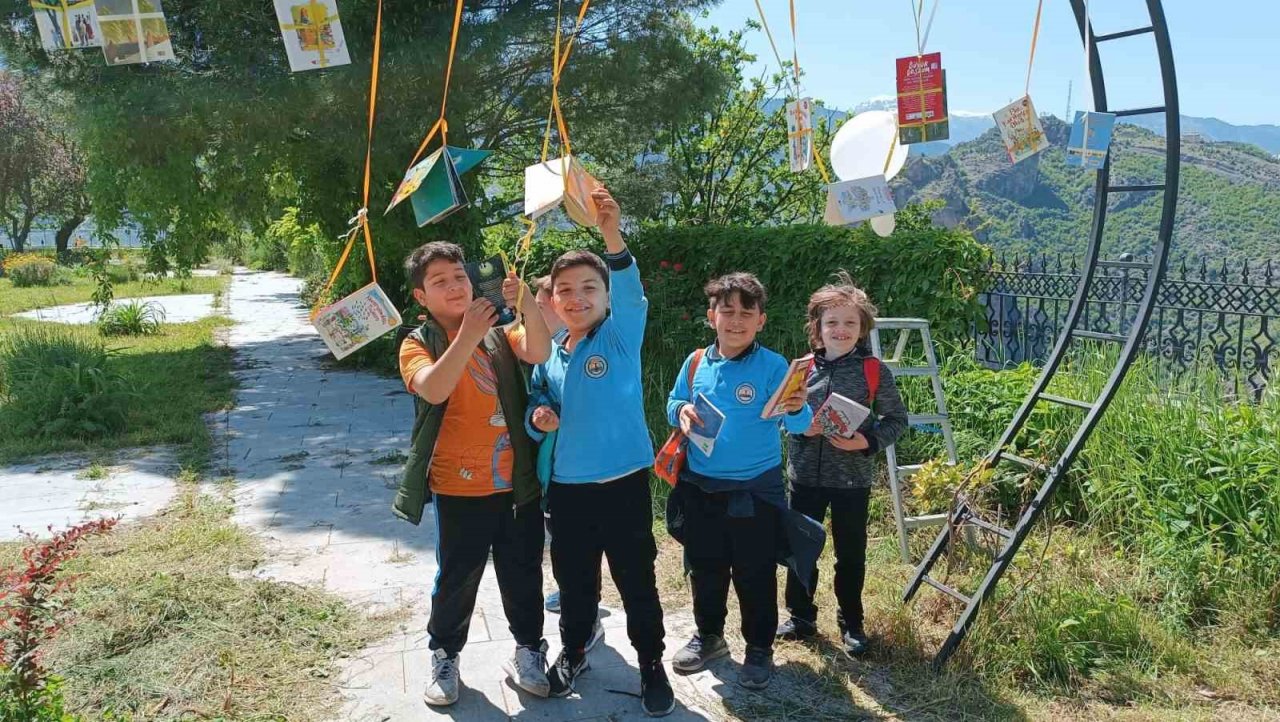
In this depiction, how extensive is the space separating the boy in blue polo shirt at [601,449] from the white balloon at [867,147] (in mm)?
1059

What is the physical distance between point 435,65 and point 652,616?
20.0 ft

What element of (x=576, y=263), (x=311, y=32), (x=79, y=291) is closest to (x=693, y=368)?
(x=576, y=263)

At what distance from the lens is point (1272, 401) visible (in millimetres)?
4477

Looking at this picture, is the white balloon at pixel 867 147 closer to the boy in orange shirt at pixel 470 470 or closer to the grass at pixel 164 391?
the boy in orange shirt at pixel 470 470

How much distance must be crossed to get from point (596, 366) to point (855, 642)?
1.55m

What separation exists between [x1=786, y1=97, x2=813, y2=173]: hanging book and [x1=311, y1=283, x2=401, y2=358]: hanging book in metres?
1.70

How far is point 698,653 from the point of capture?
337 cm

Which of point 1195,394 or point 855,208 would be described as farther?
point 1195,394

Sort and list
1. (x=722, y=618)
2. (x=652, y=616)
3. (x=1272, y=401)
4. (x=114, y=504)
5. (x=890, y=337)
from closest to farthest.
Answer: (x=652, y=616) < (x=722, y=618) < (x=1272, y=401) < (x=114, y=504) < (x=890, y=337)

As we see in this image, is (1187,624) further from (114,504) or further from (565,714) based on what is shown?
(114,504)

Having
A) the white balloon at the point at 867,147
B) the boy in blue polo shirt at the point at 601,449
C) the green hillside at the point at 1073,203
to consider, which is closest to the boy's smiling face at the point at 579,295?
Result: the boy in blue polo shirt at the point at 601,449

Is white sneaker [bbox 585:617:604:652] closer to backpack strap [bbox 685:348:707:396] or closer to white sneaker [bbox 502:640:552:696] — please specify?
white sneaker [bbox 502:640:552:696]

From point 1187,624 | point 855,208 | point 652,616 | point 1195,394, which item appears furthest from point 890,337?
point 652,616

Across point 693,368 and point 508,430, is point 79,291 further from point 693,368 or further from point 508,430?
point 693,368
